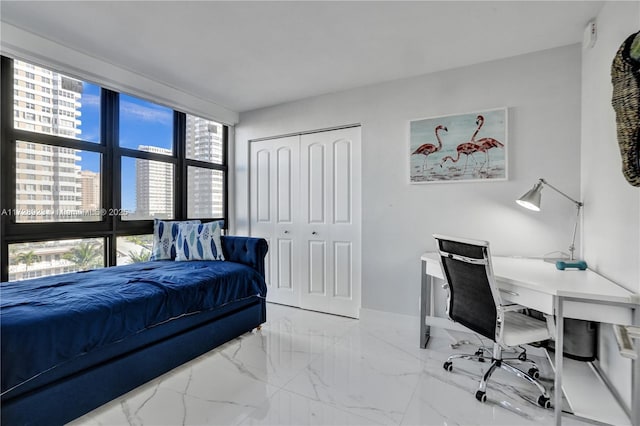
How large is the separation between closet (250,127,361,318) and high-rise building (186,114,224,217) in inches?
17.5

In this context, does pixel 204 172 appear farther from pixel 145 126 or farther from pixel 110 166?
pixel 110 166

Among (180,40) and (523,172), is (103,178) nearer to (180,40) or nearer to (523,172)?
(180,40)

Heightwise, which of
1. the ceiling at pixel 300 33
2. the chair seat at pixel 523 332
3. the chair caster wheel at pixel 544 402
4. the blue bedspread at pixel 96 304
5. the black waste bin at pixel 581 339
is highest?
the ceiling at pixel 300 33

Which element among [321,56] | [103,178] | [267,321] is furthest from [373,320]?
[103,178]

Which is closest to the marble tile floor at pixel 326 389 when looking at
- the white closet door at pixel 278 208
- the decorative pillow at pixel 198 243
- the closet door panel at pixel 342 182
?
the decorative pillow at pixel 198 243

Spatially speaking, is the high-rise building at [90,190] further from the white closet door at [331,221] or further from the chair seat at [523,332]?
the chair seat at [523,332]

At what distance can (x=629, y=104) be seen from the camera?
1.36m

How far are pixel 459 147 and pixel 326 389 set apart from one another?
215 centimetres

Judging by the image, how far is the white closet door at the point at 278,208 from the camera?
3.57 meters

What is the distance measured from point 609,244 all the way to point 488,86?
150 cm

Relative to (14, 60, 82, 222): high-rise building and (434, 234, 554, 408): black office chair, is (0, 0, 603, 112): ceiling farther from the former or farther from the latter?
(434, 234, 554, 408): black office chair

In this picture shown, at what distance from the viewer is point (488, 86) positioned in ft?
8.41

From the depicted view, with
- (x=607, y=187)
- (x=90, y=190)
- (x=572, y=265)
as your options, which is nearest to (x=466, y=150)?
(x=607, y=187)

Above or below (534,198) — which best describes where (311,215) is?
below
